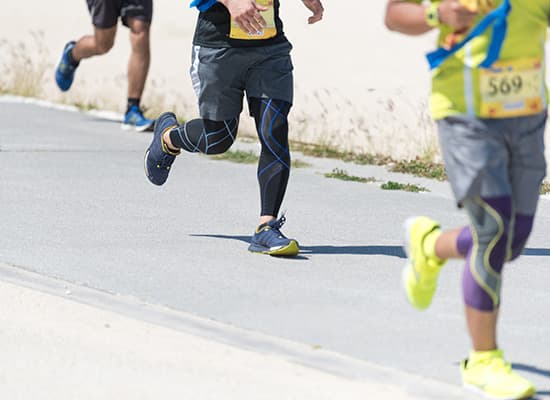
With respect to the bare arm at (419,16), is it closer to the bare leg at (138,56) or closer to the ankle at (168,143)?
the ankle at (168,143)

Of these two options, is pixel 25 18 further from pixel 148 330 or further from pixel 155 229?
pixel 148 330

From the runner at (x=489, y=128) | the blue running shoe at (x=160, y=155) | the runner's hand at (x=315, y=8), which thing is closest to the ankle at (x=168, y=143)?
the blue running shoe at (x=160, y=155)

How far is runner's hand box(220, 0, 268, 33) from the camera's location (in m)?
7.43

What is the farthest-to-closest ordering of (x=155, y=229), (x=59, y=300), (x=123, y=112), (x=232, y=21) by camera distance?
(x=123, y=112) → (x=155, y=229) → (x=232, y=21) → (x=59, y=300)

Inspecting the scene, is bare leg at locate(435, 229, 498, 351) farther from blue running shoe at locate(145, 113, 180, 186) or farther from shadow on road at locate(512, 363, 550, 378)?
blue running shoe at locate(145, 113, 180, 186)

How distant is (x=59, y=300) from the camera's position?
21.7 feet

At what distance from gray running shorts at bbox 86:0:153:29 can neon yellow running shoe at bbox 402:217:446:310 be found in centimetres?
637

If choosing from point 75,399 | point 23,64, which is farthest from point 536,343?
point 23,64

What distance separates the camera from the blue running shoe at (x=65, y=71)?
42.7 feet

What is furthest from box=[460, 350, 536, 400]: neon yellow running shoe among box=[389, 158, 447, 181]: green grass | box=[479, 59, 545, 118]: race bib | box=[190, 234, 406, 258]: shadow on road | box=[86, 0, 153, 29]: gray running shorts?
box=[86, 0, 153, 29]: gray running shorts

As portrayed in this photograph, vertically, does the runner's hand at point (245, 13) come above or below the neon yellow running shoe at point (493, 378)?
above

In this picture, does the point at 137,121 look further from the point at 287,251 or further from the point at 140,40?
the point at 287,251

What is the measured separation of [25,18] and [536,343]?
52.8ft

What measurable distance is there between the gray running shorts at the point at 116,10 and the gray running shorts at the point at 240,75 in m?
4.17
